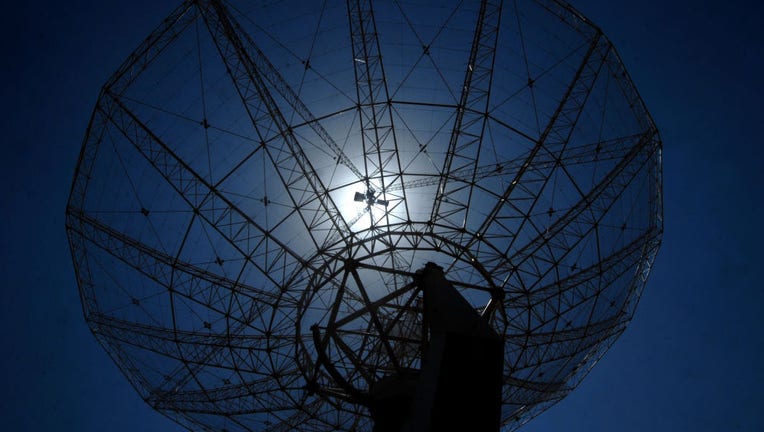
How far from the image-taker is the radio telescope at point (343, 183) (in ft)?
66.5

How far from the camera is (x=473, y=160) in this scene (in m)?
21.8

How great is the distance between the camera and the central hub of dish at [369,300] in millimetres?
18906

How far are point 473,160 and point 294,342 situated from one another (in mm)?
11416

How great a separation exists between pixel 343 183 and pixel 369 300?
228 inches

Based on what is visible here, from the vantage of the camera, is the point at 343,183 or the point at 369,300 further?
the point at 343,183

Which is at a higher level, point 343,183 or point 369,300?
point 343,183

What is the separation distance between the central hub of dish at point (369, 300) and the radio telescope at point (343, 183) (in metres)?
0.27

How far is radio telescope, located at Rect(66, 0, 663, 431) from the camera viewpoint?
66.5ft

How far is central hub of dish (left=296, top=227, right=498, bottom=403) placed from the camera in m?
18.9

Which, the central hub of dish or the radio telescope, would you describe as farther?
the radio telescope

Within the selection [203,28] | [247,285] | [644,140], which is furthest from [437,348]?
[203,28]

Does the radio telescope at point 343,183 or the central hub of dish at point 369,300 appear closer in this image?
the central hub of dish at point 369,300

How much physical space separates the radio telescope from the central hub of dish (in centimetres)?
27

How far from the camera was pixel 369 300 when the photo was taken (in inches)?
771
